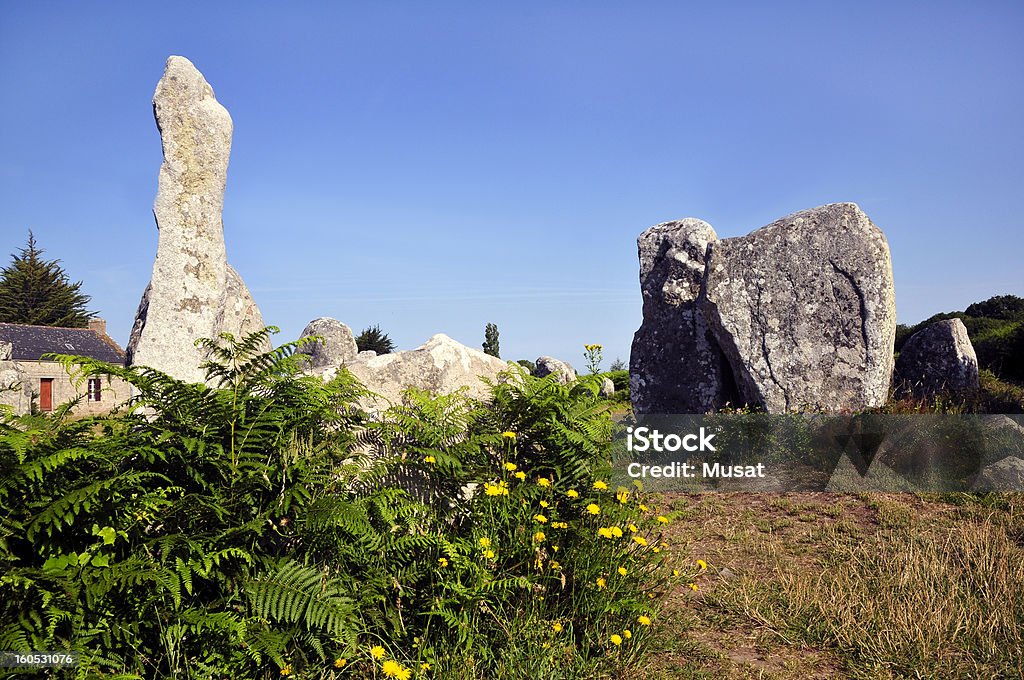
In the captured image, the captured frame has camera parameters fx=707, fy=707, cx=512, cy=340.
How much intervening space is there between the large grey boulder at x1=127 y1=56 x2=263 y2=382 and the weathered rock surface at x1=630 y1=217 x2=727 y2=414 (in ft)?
21.1

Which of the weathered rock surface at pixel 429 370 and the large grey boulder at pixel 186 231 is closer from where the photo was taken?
the weathered rock surface at pixel 429 370

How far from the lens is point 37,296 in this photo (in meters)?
40.9

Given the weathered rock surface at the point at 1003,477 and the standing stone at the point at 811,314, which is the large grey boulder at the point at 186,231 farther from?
the weathered rock surface at the point at 1003,477

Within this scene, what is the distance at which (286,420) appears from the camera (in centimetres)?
381

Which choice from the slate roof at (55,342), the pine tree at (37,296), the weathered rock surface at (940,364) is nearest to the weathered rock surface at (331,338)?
the weathered rock surface at (940,364)

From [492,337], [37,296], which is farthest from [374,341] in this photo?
[37,296]

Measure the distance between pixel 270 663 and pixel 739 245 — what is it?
28.4ft

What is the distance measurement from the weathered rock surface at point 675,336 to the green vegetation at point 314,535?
6.59m

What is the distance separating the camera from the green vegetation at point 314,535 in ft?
10.2

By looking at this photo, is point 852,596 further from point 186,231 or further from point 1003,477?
point 186,231

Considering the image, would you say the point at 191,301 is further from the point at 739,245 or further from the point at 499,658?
the point at 739,245

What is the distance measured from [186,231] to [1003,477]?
9831 mm

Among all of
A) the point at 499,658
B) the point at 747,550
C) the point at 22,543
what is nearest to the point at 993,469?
the point at 747,550

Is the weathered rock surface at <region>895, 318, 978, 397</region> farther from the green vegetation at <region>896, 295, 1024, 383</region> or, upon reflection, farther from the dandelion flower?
→ the dandelion flower
